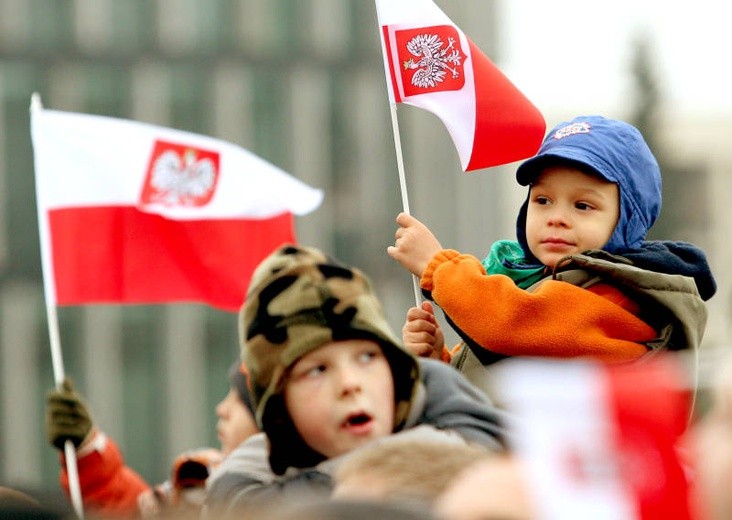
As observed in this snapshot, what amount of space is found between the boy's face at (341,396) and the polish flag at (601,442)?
1.14m

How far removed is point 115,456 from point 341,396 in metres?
2.47

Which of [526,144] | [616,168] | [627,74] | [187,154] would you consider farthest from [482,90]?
[627,74]

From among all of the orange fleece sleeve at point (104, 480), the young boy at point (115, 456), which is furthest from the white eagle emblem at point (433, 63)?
the orange fleece sleeve at point (104, 480)

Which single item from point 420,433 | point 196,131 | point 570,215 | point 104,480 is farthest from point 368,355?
point 196,131

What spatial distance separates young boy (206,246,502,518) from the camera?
8.96 feet

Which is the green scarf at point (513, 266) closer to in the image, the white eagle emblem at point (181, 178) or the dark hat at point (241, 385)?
the dark hat at point (241, 385)

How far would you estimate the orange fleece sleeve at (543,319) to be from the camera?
3.25m

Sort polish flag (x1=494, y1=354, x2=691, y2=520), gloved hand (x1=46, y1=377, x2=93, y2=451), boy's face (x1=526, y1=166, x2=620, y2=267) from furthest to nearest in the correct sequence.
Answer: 1. gloved hand (x1=46, y1=377, x2=93, y2=451)
2. boy's face (x1=526, y1=166, x2=620, y2=267)
3. polish flag (x1=494, y1=354, x2=691, y2=520)

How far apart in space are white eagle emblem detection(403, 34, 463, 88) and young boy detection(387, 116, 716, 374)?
1.20 feet

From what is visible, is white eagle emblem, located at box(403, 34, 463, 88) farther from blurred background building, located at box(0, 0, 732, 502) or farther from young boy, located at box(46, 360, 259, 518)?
blurred background building, located at box(0, 0, 732, 502)

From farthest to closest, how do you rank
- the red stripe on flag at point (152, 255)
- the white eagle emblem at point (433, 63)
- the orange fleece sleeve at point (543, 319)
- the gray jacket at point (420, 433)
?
the red stripe on flag at point (152, 255) < the white eagle emblem at point (433, 63) < the orange fleece sleeve at point (543, 319) < the gray jacket at point (420, 433)

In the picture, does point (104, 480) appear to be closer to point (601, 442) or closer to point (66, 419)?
point (66, 419)

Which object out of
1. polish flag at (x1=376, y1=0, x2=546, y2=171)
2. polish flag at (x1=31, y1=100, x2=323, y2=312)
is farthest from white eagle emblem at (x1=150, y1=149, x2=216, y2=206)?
polish flag at (x1=376, y1=0, x2=546, y2=171)

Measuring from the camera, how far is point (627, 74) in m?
42.0
